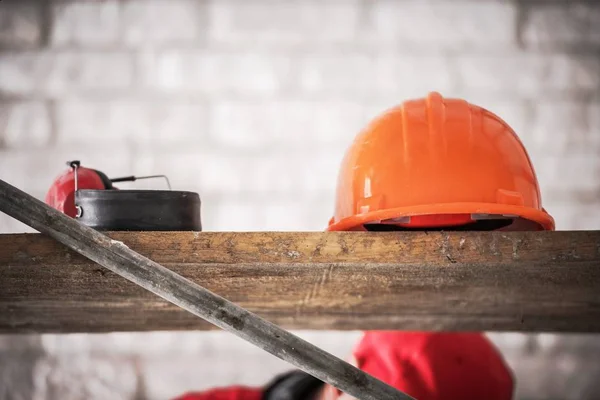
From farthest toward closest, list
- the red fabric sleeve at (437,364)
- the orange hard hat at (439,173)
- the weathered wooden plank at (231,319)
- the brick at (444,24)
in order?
the brick at (444,24) < the red fabric sleeve at (437,364) < the orange hard hat at (439,173) < the weathered wooden plank at (231,319)

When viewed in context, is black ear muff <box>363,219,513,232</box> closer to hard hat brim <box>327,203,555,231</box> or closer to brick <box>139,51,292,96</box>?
hard hat brim <box>327,203,555,231</box>

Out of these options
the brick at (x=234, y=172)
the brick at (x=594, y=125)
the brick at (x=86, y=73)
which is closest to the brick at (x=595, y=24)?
the brick at (x=594, y=125)

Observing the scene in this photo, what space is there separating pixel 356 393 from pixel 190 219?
315mm

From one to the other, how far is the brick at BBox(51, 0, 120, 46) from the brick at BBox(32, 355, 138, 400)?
0.82 m

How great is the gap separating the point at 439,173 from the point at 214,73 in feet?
3.01

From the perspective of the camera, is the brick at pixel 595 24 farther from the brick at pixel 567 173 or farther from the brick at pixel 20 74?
the brick at pixel 20 74

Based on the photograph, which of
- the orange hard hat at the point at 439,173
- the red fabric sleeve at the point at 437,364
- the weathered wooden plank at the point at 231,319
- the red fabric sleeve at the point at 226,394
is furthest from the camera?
the red fabric sleeve at the point at 226,394

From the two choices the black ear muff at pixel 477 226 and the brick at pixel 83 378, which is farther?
the brick at pixel 83 378

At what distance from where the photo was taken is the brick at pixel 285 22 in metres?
1.55

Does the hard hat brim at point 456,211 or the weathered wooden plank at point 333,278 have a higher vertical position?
the hard hat brim at point 456,211

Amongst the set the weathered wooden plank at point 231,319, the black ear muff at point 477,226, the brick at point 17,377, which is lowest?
the brick at point 17,377

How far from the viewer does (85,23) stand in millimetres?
1553

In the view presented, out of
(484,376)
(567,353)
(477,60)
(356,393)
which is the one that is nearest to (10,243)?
(356,393)

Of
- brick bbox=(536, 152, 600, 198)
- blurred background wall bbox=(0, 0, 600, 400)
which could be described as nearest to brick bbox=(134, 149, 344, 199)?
blurred background wall bbox=(0, 0, 600, 400)
